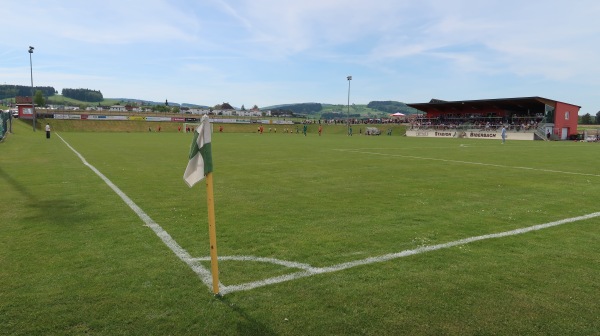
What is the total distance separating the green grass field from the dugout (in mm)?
50212

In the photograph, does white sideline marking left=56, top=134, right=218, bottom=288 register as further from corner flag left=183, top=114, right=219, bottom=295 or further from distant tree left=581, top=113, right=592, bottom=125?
distant tree left=581, top=113, right=592, bottom=125

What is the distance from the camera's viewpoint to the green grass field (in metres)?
3.49

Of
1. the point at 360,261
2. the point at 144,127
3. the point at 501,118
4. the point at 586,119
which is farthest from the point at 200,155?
the point at 586,119

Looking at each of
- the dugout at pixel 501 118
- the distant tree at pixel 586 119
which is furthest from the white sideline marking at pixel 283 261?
the distant tree at pixel 586 119

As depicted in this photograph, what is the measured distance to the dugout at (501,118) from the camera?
52656mm

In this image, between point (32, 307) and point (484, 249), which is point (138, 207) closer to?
point (32, 307)

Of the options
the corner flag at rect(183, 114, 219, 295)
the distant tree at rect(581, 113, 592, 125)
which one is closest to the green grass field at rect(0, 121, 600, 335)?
the corner flag at rect(183, 114, 219, 295)

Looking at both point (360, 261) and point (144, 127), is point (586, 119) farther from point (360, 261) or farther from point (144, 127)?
point (360, 261)

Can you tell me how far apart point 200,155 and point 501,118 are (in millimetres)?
64238

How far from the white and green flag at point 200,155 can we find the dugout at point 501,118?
55.8m

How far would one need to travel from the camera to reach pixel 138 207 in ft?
26.0

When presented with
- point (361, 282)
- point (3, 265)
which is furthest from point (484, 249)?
point (3, 265)

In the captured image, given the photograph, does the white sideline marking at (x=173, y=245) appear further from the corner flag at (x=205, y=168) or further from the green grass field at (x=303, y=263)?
the corner flag at (x=205, y=168)

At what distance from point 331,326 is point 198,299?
134 centimetres
